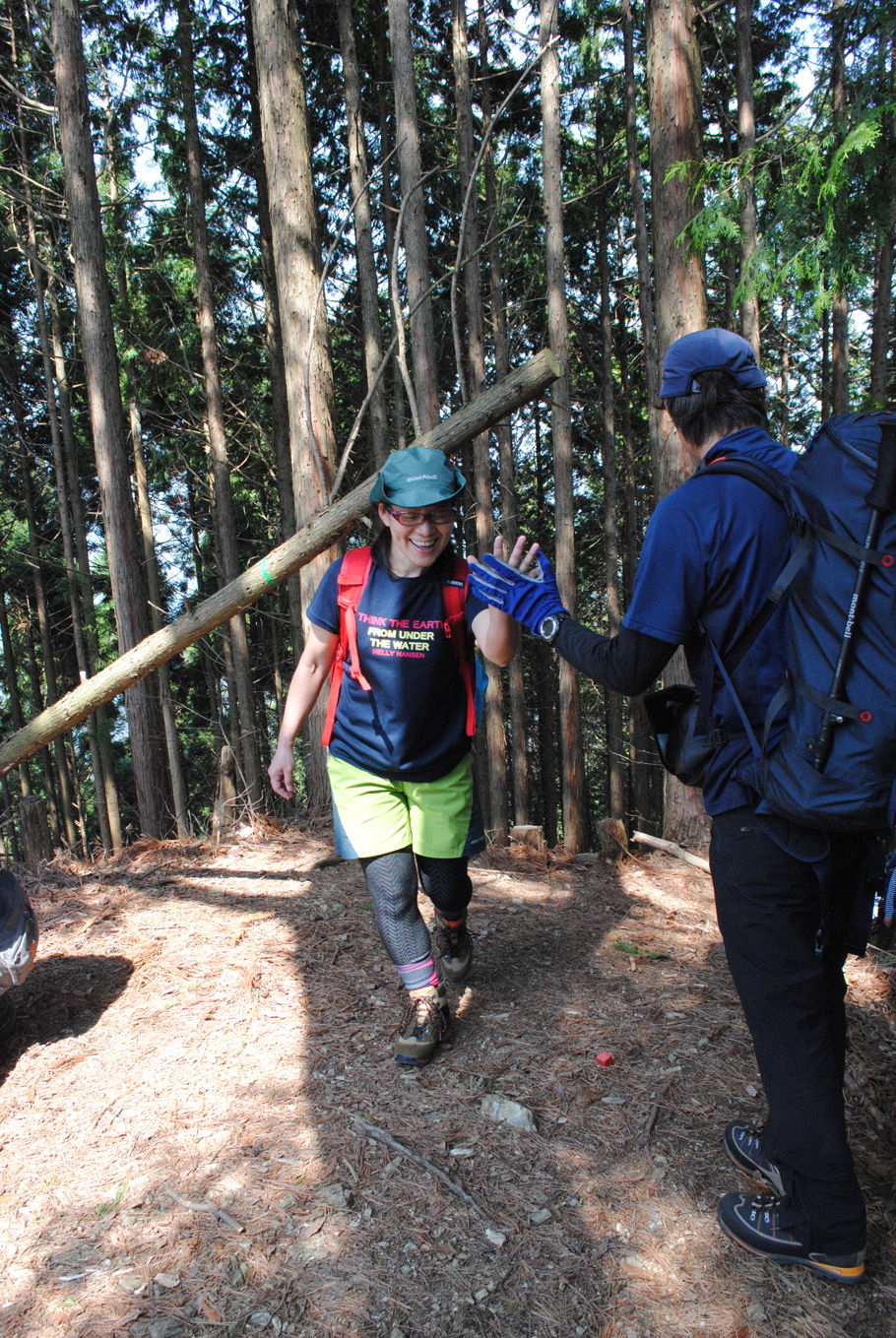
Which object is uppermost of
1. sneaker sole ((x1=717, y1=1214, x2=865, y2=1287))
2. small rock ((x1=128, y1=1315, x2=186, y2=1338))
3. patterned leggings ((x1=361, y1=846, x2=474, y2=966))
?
patterned leggings ((x1=361, y1=846, x2=474, y2=966))

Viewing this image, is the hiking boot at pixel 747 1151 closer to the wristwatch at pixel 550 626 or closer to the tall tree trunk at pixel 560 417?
the wristwatch at pixel 550 626

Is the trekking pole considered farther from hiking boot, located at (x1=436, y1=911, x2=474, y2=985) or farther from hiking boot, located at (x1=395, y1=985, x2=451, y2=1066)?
hiking boot, located at (x1=436, y1=911, x2=474, y2=985)

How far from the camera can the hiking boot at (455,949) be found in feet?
11.7

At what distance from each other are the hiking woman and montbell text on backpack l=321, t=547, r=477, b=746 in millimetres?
11

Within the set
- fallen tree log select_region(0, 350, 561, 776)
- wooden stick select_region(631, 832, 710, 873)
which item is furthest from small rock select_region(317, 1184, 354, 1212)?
wooden stick select_region(631, 832, 710, 873)

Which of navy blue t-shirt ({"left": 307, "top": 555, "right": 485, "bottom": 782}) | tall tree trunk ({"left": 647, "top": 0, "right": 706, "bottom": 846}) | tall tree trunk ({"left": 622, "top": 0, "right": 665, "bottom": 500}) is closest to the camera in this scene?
navy blue t-shirt ({"left": 307, "top": 555, "right": 485, "bottom": 782})

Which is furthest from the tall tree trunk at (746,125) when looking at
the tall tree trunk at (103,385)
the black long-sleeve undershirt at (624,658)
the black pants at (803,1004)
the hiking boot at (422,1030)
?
the tall tree trunk at (103,385)

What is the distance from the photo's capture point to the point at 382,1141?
105 inches

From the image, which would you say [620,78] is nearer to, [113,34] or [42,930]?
[113,34]

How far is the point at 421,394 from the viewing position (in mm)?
8680

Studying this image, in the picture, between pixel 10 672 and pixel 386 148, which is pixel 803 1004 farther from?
pixel 10 672

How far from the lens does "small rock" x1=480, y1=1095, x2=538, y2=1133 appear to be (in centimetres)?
273

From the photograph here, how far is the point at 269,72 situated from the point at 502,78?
9698mm

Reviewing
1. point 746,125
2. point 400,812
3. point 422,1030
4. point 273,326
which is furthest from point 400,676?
point 273,326
